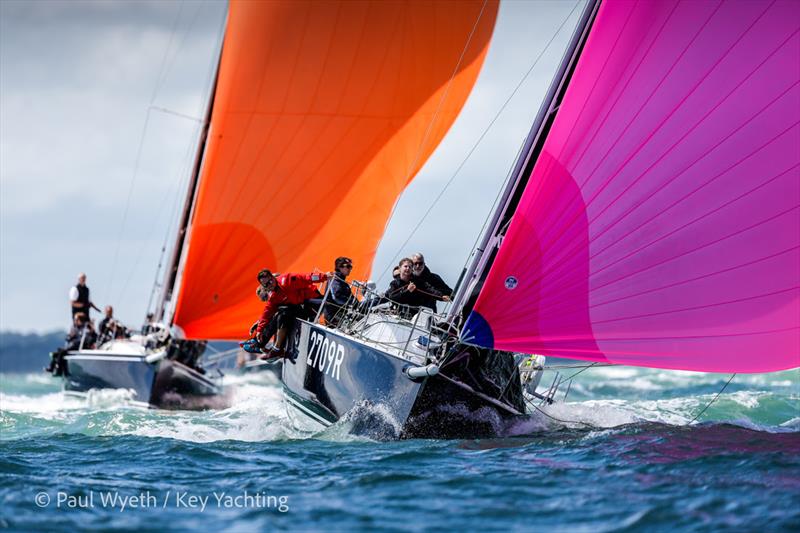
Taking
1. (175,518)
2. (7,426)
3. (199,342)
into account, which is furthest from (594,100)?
(199,342)

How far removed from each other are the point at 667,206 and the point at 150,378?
29.9 feet

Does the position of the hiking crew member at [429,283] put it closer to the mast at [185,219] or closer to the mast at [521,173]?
the mast at [521,173]

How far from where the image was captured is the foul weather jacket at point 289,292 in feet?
33.7

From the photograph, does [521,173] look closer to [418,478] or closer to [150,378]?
[418,478]

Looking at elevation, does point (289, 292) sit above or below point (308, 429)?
above

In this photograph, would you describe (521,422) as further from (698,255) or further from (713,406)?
(713,406)

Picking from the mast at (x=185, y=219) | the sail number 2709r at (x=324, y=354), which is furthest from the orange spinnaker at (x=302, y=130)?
the sail number 2709r at (x=324, y=354)

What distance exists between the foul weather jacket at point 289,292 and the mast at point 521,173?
232 centimetres

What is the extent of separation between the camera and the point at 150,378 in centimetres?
1468

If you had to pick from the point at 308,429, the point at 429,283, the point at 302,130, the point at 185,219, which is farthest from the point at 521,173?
the point at 185,219

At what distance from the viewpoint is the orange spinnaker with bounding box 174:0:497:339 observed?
14008mm

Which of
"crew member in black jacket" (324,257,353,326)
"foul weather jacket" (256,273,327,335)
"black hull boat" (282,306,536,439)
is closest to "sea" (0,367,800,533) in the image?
"black hull boat" (282,306,536,439)

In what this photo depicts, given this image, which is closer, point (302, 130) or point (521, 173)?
point (521, 173)

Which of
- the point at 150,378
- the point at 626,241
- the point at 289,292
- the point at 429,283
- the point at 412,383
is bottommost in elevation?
the point at 150,378
